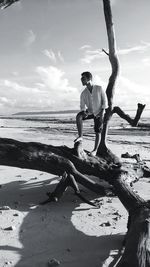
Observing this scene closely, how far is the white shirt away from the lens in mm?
6215

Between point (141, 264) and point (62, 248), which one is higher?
point (141, 264)

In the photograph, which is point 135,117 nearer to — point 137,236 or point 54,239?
point 54,239

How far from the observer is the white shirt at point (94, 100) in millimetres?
6215

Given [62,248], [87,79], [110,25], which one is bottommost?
[62,248]

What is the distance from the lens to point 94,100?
6246 millimetres

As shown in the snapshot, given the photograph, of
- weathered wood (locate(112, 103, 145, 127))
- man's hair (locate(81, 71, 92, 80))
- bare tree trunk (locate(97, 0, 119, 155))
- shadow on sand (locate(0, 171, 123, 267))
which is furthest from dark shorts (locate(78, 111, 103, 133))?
shadow on sand (locate(0, 171, 123, 267))

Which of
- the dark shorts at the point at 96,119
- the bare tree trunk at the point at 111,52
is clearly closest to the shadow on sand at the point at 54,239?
the dark shorts at the point at 96,119

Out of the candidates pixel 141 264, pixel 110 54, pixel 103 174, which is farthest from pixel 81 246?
pixel 110 54

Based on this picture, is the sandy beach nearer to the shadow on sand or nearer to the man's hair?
the shadow on sand

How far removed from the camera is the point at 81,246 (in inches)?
132

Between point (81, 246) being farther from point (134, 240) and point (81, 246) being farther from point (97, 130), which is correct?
point (97, 130)

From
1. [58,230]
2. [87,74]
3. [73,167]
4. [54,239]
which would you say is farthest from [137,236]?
[87,74]

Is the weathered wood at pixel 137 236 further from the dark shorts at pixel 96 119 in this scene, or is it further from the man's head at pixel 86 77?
the man's head at pixel 86 77

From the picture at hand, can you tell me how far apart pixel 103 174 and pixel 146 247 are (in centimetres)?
280
